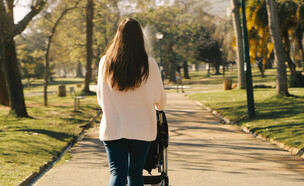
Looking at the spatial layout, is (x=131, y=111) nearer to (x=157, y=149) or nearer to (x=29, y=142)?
(x=157, y=149)

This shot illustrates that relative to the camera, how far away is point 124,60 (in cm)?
338

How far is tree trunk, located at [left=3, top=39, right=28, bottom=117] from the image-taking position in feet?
49.7

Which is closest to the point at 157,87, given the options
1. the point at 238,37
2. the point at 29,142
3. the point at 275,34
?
the point at 29,142

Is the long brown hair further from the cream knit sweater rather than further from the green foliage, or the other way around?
the green foliage

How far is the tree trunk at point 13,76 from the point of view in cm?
1513

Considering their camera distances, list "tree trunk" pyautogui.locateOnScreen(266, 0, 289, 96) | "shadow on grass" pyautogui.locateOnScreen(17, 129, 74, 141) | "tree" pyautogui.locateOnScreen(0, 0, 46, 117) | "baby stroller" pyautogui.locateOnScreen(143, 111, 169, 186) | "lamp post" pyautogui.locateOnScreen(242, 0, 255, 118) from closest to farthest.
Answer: "baby stroller" pyautogui.locateOnScreen(143, 111, 169, 186)
"shadow on grass" pyautogui.locateOnScreen(17, 129, 74, 141)
"lamp post" pyautogui.locateOnScreen(242, 0, 255, 118)
"tree" pyautogui.locateOnScreen(0, 0, 46, 117)
"tree trunk" pyautogui.locateOnScreen(266, 0, 289, 96)

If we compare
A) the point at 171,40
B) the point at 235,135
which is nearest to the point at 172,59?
the point at 171,40

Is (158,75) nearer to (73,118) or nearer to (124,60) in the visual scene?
(124,60)

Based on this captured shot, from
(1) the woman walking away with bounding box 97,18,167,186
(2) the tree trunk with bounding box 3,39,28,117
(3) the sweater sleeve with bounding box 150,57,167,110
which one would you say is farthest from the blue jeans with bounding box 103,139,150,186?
(2) the tree trunk with bounding box 3,39,28,117

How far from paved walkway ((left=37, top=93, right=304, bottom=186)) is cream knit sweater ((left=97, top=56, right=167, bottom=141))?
105 inches

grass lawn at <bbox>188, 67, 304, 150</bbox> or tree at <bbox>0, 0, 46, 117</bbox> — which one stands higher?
tree at <bbox>0, 0, 46, 117</bbox>

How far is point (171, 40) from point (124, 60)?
4869 cm

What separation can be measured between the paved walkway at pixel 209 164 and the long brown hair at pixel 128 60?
286 cm

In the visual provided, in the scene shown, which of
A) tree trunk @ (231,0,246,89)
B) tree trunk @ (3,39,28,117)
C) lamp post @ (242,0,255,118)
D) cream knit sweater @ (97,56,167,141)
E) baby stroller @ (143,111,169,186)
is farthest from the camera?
tree trunk @ (231,0,246,89)
